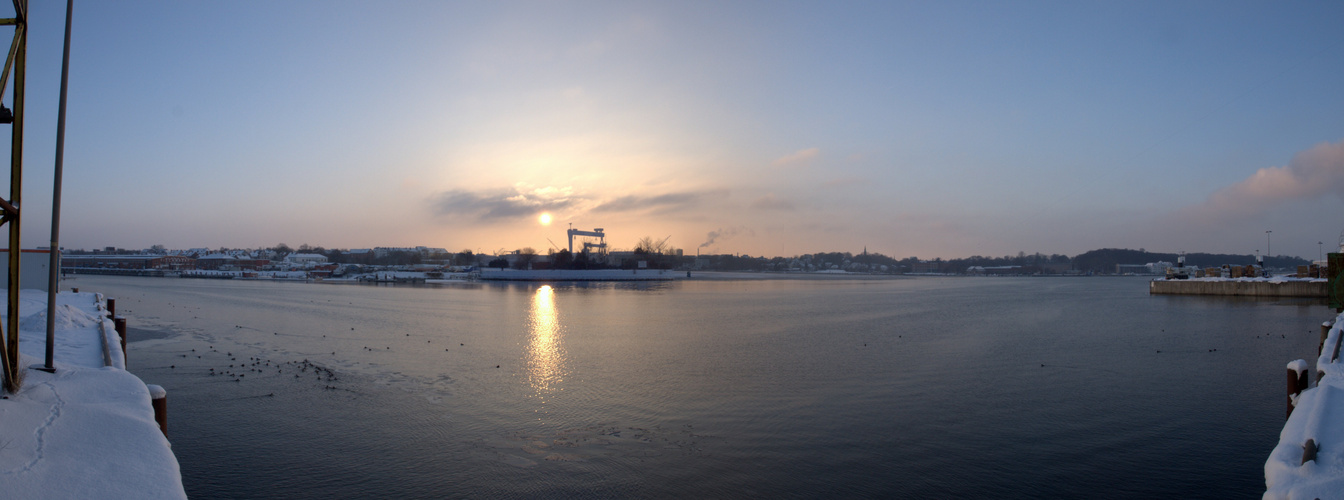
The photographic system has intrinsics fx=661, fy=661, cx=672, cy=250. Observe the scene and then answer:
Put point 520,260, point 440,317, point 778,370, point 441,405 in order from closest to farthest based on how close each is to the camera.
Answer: point 441,405, point 778,370, point 440,317, point 520,260

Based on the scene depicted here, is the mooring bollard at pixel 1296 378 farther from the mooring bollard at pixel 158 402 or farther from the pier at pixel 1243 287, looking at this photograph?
the pier at pixel 1243 287

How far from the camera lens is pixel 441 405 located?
961 centimetres

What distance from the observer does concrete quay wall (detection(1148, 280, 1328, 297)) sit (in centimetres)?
3872

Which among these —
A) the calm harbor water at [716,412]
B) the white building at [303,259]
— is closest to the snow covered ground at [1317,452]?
the calm harbor water at [716,412]

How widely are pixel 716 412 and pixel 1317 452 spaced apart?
6.13m

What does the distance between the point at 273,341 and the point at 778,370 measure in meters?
12.6

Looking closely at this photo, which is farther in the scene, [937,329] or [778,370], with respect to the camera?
[937,329]

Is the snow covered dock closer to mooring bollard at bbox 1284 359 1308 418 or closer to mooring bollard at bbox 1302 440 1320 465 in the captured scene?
mooring bollard at bbox 1302 440 1320 465

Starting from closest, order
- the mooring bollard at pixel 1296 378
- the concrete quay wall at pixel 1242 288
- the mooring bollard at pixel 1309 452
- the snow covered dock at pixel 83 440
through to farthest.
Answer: the snow covered dock at pixel 83 440 < the mooring bollard at pixel 1309 452 < the mooring bollard at pixel 1296 378 < the concrete quay wall at pixel 1242 288

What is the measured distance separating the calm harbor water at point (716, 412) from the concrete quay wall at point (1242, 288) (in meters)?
26.7

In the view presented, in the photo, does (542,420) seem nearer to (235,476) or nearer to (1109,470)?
(235,476)

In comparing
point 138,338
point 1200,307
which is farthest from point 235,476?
point 1200,307

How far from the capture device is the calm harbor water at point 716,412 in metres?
6.59

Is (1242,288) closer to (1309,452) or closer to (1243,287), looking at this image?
(1243,287)
